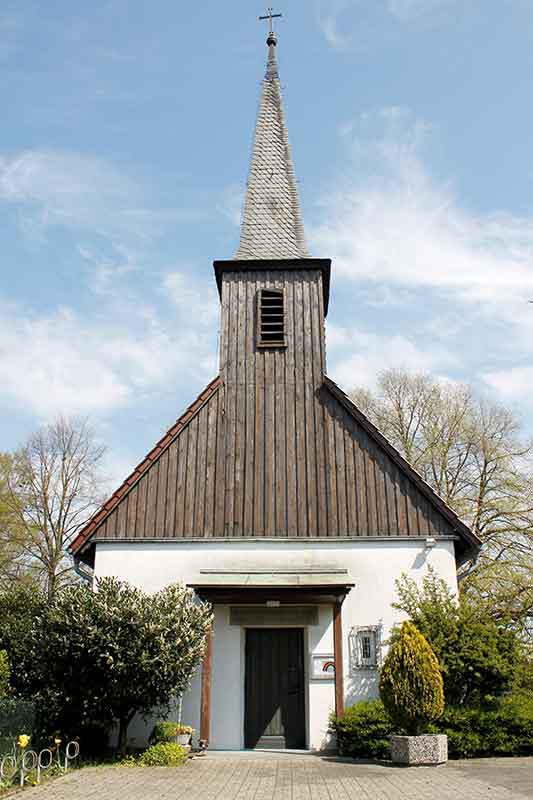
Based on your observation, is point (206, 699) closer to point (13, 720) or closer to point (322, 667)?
point (322, 667)

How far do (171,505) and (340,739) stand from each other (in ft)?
17.3

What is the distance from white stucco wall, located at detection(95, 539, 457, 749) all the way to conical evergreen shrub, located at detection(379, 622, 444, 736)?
2.33 metres

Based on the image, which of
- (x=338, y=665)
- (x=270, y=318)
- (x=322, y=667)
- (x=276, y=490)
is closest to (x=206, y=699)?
(x=322, y=667)

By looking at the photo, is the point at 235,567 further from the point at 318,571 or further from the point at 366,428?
Result: the point at 366,428

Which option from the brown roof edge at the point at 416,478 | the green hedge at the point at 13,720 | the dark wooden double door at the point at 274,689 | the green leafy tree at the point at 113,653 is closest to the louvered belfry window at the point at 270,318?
the brown roof edge at the point at 416,478

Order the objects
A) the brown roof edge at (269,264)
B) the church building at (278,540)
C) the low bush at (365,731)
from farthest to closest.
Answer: the brown roof edge at (269,264), the church building at (278,540), the low bush at (365,731)

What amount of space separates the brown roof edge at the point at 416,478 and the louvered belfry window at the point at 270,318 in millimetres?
2058

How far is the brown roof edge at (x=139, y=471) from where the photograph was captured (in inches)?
565

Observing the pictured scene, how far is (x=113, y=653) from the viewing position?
11.3 metres

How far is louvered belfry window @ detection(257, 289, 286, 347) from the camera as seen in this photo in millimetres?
16688

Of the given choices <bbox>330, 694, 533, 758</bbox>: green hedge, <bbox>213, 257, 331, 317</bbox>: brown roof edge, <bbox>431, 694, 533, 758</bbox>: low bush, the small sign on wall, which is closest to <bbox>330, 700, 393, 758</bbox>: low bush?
<bbox>330, 694, 533, 758</bbox>: green hedge

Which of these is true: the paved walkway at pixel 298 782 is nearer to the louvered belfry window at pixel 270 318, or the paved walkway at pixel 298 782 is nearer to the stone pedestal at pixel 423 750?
the stone pedestal at pixel 423 750

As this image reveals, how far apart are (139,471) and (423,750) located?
732 cm

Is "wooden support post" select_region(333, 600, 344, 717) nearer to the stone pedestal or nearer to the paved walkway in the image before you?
the paved walkway
